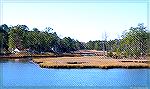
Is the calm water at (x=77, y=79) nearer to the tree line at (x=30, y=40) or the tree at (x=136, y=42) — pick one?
the tree at (x=136, y=42)

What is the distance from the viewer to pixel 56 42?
96312 millimetres

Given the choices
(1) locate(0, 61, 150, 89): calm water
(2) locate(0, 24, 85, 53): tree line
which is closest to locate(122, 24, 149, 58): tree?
(2) locate(0, 24, 85, 53): tree line

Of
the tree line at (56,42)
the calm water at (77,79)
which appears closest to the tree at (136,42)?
the tree line at (56,42)

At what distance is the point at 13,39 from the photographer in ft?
260

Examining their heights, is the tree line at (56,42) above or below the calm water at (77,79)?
above

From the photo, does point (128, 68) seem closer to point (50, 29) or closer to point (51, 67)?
point (51, 67)

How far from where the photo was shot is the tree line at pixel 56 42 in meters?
66.8

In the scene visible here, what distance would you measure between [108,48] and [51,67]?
58379 mm

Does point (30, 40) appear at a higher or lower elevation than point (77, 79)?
higher

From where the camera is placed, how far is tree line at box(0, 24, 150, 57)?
66.8 m

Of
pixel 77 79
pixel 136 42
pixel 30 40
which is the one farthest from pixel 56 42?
pixel 77 79

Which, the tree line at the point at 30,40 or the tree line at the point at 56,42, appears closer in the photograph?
the tree line at the point at 56,42

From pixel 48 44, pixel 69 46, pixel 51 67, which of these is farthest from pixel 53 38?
pixel 51 67

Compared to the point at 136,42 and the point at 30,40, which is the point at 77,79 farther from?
the point at 30,40
